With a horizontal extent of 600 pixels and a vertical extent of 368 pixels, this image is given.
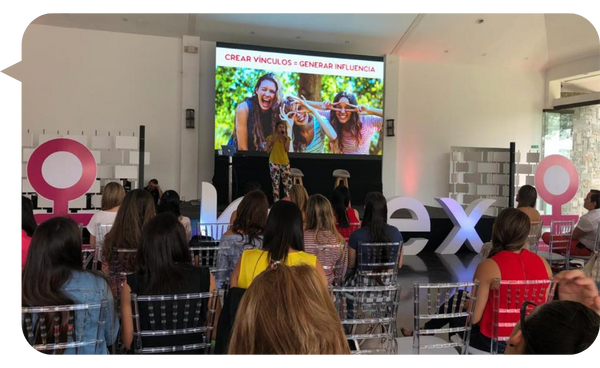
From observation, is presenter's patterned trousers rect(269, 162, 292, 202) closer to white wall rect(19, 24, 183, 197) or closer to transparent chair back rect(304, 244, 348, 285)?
white wall rect(19, 24, 183, 197)

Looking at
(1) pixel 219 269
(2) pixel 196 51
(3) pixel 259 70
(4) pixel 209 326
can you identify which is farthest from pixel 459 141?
(4) pixel 209 326

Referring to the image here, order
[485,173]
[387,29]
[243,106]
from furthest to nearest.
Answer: [485,173]
[387,29]
[243,106]

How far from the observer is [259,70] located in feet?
32.3

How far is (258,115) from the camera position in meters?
9.77

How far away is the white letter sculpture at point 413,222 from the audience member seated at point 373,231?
295cm

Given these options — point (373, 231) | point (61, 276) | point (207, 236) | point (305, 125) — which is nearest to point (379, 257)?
point (373, 231)

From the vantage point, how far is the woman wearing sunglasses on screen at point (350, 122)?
33.7ft

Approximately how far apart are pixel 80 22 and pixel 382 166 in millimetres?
7277

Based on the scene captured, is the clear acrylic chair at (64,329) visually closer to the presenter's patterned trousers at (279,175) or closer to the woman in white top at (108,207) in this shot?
the woman in white top at (108,207)

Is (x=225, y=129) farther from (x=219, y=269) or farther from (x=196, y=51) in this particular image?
(x=219, y=269)

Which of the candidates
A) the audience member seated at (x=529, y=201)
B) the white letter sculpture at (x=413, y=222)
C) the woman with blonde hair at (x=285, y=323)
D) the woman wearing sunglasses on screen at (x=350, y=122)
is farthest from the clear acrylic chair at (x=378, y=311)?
the woman wearing sunglasses on screen at (x=350, y=122)

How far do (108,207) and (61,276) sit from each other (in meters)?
2.16

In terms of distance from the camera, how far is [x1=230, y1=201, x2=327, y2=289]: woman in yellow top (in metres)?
2.15

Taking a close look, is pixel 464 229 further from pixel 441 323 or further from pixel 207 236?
pixel 441 323
